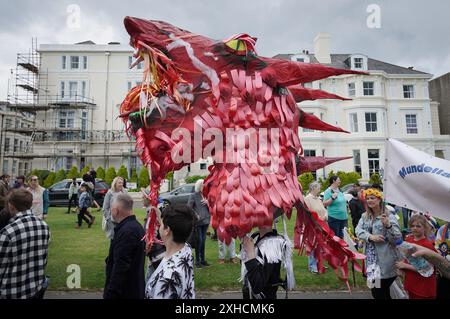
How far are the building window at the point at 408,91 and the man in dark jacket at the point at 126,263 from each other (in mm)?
27114

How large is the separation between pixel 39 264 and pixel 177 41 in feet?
A: 6.86

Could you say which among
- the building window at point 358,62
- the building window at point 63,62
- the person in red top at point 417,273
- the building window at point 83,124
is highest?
the building window at point 63,62

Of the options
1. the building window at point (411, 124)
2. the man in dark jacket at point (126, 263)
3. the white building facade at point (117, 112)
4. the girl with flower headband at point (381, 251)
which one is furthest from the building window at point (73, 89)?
the girl with flower headband at point (381, 251)

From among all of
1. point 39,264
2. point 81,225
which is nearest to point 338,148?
point 81,225

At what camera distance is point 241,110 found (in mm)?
2285

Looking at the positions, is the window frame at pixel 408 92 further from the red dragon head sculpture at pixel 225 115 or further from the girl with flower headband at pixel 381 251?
the red dragon head sculpture at pixel 225 115

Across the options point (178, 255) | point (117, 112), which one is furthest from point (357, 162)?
point (178, 255)

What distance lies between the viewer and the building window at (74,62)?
26.7 meters

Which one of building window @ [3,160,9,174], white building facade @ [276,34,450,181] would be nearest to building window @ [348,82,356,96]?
white building facade @ [276,34,450,181]

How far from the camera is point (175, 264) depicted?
1.91 meters

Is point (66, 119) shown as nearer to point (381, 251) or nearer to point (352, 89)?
point (352, 89)

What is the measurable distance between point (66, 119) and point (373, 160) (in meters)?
25.4

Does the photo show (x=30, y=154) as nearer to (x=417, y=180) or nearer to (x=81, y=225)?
(x=81, y=225)

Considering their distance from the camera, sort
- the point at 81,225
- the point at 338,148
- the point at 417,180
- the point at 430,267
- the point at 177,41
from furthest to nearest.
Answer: the point at 338,148
the point at 81,225
the point at 430,267
the point at 417,180
the point at 177,41
